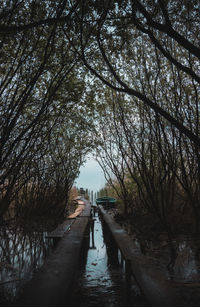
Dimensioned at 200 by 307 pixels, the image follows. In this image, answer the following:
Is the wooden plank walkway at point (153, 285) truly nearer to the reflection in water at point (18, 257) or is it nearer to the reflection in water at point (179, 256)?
the reflection in water at point (179, 256)

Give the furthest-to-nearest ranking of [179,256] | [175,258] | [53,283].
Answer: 1. [179,256]
2. [175,258]
3. [53,283]

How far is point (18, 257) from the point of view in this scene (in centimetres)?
489

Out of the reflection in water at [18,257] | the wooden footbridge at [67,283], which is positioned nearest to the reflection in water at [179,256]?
the wooden footbridge at [67,283]

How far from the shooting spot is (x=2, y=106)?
5332 mm

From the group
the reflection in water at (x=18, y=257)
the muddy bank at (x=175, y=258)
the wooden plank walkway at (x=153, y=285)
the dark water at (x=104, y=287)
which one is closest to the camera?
the wooden plank walkway at (x=153, y=285)

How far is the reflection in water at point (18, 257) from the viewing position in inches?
130

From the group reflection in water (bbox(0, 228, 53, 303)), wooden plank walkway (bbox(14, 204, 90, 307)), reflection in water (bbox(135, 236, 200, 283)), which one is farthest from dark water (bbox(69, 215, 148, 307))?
reflection in water (bbox(0, 228, 53, 303))

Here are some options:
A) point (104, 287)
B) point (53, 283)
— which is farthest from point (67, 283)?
point (104, 287)

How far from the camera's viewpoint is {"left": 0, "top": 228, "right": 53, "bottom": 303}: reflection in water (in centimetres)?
331

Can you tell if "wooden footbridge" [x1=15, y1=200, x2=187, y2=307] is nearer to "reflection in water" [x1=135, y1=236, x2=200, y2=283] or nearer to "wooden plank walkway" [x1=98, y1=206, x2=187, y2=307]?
"wooden plank walkway" [x1=98, y1=206, x2=187, y2=307]

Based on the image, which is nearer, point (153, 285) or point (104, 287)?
point (153, 285)

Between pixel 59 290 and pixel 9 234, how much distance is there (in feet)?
17.3

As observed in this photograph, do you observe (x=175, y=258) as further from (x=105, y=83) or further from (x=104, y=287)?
(x=105, y=83)

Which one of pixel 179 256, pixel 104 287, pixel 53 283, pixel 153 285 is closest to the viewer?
pixel 153 285
